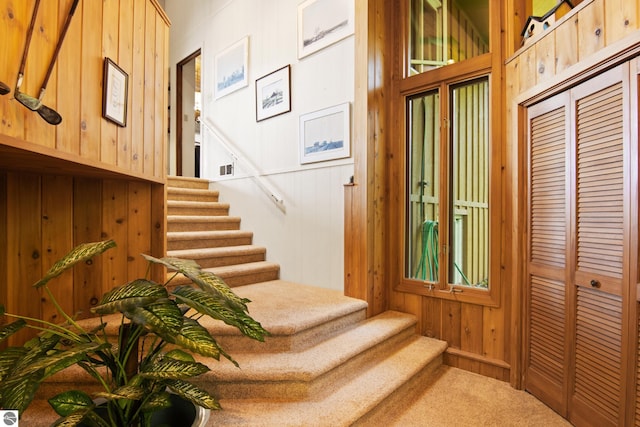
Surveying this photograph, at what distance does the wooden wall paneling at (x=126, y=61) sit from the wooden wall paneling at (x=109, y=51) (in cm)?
3

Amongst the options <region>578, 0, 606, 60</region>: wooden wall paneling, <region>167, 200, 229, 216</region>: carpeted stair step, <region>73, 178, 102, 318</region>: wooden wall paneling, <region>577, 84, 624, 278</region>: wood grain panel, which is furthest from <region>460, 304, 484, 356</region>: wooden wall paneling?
<region>167, 200, 229, 216</region>: carpeted stair step

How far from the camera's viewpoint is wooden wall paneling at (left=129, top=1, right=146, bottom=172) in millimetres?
2039

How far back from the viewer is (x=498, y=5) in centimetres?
239

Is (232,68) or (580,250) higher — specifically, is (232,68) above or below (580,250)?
above

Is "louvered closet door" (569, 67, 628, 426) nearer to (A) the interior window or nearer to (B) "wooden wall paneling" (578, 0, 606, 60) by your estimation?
(B) "wooden wall paneling" (578, 0, 606, 60)

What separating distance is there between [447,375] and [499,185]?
143 centimetres

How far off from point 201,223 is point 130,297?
104 inches

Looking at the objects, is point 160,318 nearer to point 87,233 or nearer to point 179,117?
point 87,233

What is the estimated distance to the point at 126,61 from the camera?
1960 mm

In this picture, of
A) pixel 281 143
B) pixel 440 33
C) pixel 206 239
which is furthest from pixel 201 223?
pixel 440 33

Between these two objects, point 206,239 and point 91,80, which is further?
point 206,239

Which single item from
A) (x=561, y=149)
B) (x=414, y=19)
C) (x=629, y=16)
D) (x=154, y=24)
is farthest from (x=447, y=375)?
(x=154, y=24)

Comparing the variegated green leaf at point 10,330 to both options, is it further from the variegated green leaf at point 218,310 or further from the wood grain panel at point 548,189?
the wood grain panel at point 548,189

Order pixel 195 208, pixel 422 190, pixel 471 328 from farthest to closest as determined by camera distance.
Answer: pixel 195 208, pixel 422 190, pixel 471 328
